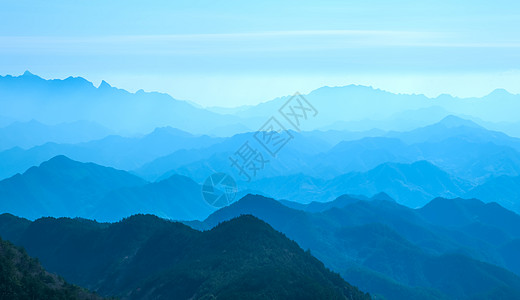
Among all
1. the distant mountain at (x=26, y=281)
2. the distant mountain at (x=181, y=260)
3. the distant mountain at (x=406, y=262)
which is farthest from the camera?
the distant mountain at (x=406, y=262)

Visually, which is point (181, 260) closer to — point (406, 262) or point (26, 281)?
point (26, 281)

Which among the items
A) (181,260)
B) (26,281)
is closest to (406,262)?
(181,260)

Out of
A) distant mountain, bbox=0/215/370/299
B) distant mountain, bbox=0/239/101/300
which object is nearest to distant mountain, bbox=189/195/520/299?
distant mountain, bbox=0/215/370/299

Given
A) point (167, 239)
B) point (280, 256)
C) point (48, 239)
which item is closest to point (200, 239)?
point (167, 239)

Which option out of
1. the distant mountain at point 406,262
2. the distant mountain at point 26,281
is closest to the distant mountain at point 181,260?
Answer: the distant mountain at point 26,281

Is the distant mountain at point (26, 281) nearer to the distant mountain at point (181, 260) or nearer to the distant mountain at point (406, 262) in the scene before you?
the distant mountain at point (181, 260)

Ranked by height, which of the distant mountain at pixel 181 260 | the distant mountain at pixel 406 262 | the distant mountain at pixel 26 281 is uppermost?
the distant mountain at pixel 406 262

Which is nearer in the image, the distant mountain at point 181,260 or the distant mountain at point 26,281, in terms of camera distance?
the distant mountain at point 26,281
